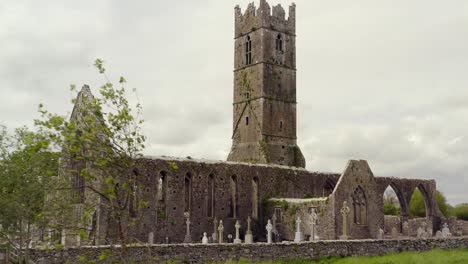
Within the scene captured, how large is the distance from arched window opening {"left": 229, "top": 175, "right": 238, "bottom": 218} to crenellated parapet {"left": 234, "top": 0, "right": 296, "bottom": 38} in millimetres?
17698

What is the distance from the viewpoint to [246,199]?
3631 centimetres

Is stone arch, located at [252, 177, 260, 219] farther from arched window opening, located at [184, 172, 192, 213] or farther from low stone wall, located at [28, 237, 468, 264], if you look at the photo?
low stone wall, located at [28, 237, 468, 264]

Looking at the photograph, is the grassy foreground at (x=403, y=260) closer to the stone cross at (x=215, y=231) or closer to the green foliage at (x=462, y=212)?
the stone cross at (x=215, y=231)

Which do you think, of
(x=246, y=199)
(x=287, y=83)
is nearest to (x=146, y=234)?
(x=246, y=199)

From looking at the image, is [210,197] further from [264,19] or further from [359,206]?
[264,19]

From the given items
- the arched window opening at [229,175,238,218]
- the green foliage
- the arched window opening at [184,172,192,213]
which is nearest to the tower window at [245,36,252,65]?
the arched window opening at [229,175,238,218]

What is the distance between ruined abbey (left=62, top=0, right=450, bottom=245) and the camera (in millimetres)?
32219

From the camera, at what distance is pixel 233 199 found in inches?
1409

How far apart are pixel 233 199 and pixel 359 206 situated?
8205 mm

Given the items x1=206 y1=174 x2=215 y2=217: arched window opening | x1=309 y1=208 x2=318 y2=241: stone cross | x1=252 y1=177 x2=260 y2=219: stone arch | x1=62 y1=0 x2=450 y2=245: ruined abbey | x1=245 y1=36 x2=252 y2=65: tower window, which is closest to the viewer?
x1=309 y1=208 x2=318 y2=241: stone cross

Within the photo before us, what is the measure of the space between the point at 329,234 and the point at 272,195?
237 inches

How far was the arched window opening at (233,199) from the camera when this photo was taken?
3550cm

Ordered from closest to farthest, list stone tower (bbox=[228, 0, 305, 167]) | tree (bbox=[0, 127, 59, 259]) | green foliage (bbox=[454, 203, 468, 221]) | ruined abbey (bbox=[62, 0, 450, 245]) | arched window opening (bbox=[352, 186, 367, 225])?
1. tree (bbox=[0, 127, 59, 259])
2. ruined abbey (bbox=[62, 0, 450, 245])
3. arched window opening (bbox=[352, 186, 367, 225])
4. stone tower (bbox=[228, 0, 305, 167])
5. green foliage (bbox=[454, 203, 468, 221])

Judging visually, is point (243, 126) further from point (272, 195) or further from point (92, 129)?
point (92, 129)
